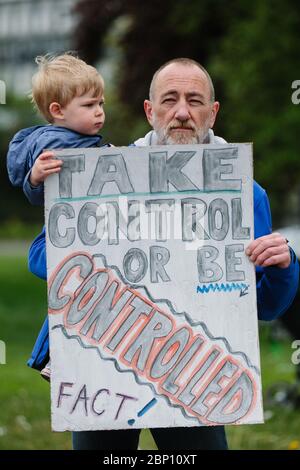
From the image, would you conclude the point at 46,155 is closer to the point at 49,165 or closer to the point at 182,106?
the point at 49,165

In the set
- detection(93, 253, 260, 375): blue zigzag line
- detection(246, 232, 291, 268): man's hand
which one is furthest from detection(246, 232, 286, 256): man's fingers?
detection(93, 253, 260, 375): blue zigzag line

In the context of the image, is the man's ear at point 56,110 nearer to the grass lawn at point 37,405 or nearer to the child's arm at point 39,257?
the child's arm at point 39,257

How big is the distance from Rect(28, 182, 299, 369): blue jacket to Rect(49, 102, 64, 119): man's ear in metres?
0.38

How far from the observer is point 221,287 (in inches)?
145

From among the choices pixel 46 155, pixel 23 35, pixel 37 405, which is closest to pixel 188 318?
pixel 46 155

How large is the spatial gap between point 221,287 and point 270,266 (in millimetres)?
178

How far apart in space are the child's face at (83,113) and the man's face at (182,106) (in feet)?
0.62

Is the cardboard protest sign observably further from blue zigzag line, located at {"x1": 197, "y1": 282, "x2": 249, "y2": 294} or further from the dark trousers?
the dark trousers

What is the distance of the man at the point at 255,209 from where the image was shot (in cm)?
379

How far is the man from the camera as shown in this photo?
3793 millimetres

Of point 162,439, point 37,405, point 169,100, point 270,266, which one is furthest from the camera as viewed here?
point 37,405

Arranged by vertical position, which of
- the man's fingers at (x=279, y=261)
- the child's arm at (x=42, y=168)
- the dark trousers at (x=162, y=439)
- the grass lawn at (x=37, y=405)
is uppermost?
the child's arm at (x=42, y=168)

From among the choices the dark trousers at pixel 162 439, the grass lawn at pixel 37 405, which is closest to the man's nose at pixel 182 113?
the dark trousers at pixel 162 439
